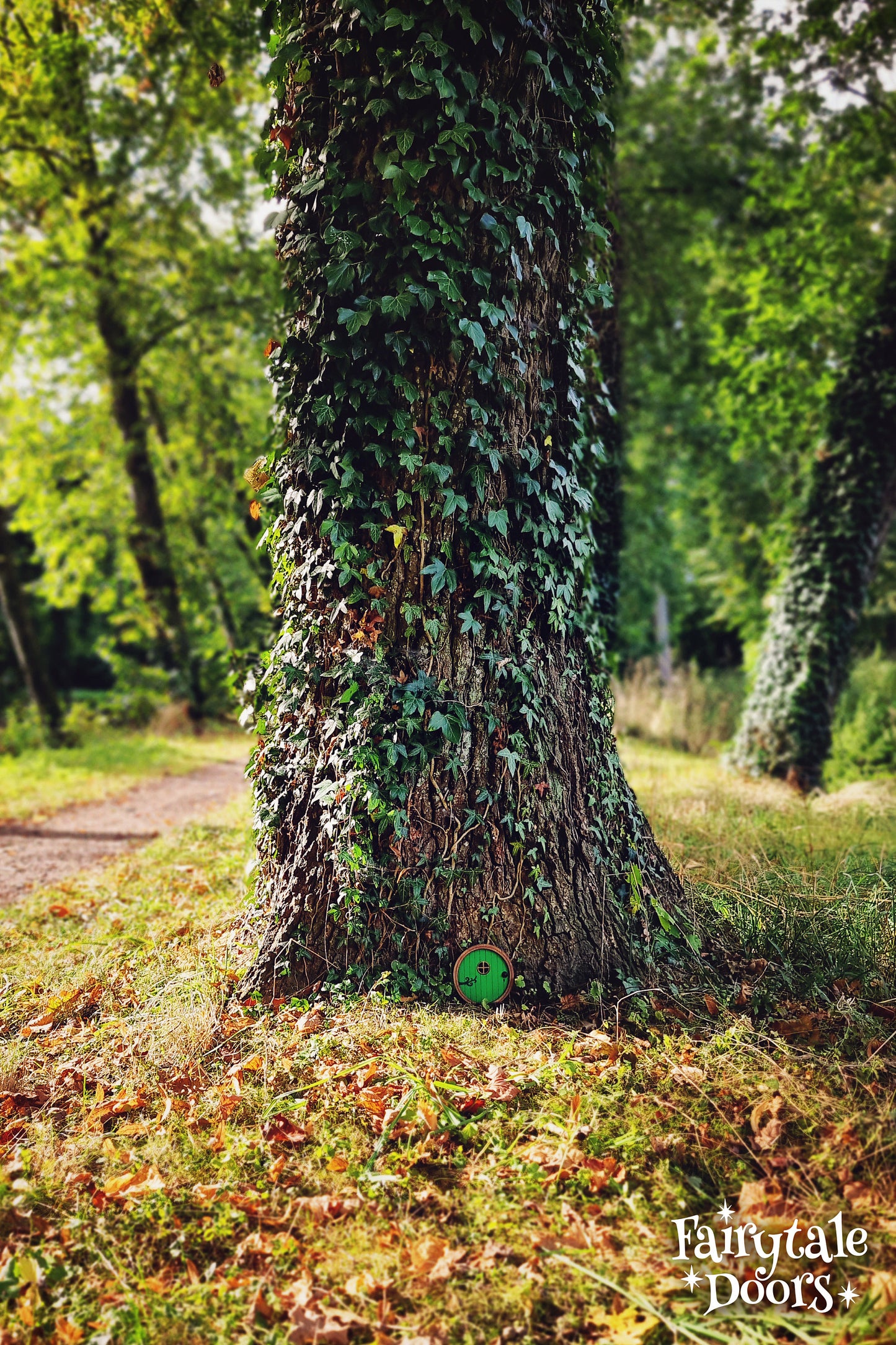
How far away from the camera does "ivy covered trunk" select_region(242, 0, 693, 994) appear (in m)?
3.23

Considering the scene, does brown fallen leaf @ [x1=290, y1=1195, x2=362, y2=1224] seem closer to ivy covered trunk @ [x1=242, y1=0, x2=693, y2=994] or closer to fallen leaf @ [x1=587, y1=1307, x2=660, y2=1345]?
fallen leaf @ [x1=587, y1=1307, x2=660, y2=1345]

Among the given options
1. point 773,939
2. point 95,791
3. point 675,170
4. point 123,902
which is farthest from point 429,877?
point 675,170

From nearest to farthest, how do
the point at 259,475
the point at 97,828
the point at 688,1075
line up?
1. the point at 688,1075
2. the point at 259,475
3. the point at 97,828

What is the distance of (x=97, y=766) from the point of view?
10.7 m

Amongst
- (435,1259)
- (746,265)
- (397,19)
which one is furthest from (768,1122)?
(746,265)

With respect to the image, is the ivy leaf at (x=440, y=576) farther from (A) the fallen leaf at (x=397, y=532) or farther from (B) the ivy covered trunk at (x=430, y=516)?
(A) the fallen leaf at (x=397, y=532)

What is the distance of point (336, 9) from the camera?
10.6 feet

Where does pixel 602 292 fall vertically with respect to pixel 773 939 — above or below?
above

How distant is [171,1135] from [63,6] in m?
7.68

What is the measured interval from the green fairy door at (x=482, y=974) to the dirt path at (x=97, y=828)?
343 cm

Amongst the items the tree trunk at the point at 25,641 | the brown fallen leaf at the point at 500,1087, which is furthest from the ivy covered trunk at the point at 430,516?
the tree trunk at the point at 25,641

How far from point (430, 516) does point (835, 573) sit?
21.1 ft

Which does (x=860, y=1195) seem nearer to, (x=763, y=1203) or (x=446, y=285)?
(x=763, y=1203)

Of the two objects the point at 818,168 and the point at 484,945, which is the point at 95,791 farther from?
the point at 818,168
